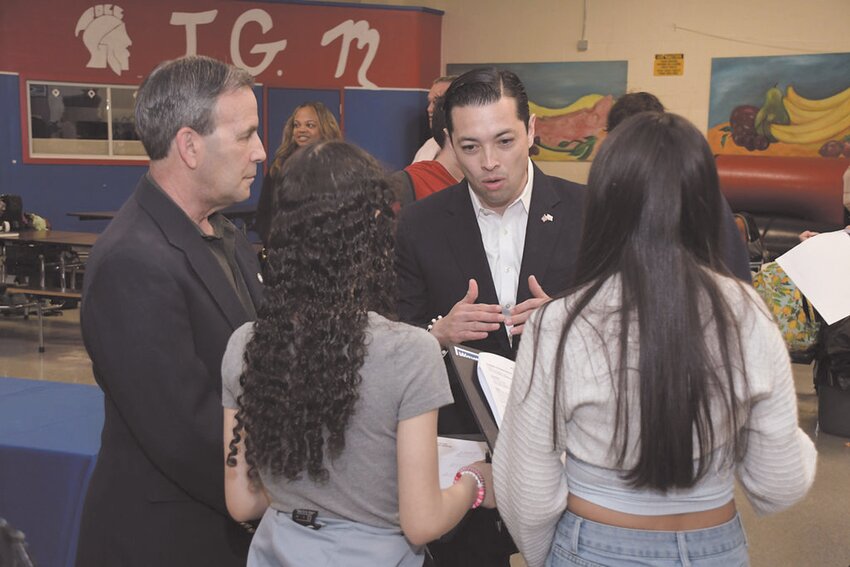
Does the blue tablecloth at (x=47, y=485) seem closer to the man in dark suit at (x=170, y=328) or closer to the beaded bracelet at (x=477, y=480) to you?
the man in dark suit at (x=170, y=328)

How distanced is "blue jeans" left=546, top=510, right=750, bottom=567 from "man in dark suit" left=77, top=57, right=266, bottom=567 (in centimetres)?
74

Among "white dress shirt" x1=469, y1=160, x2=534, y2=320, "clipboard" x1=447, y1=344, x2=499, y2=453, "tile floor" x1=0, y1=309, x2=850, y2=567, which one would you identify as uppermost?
"white dress shirt" x1=469, y1=160, x2=534, y2=320

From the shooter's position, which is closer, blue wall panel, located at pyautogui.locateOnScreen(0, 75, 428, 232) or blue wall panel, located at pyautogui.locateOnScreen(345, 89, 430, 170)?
blue wall panel, located at pyautogui.locateOnScreen(0, 75, 428, 232)

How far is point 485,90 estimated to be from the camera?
2385mm

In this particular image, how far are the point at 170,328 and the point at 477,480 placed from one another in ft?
2.18

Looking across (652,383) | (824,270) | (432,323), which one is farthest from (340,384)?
(824,270)

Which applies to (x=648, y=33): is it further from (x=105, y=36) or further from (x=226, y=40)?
(x=105, y=36)

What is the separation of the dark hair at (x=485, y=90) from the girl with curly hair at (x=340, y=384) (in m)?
0.93

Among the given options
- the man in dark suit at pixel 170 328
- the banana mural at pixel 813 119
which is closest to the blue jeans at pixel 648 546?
the man in dark suit at pixel 170 328

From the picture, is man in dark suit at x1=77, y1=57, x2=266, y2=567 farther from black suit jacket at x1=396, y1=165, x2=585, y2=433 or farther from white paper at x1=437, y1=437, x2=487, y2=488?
black suit jacket at x1=396, y1=165, x2=585, y2=433

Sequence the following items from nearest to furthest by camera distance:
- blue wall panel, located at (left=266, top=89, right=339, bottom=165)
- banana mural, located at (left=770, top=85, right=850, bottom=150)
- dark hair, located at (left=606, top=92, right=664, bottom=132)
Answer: dark hair, located at (left=606, top=92, right=664, bottom=132) → banana mural, located at (left=770, top=85, right=850, bottom=150) → blue wall panel, located at (left=266, top=89, right=339, bottom=165)

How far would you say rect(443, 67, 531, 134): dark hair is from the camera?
238cm

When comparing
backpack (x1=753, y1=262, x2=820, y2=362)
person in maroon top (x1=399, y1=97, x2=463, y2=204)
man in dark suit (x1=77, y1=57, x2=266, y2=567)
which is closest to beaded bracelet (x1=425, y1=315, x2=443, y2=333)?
man in dark suit (x1=77, y1=57, x2=266, y2=567)

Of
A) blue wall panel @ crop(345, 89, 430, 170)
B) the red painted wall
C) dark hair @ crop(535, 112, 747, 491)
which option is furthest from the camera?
blue wall panel @ crop(345, 89, 430, 170)
